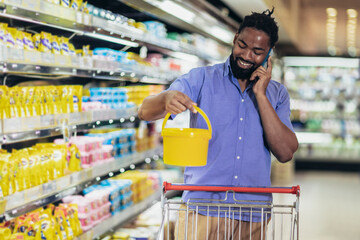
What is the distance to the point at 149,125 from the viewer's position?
5.48 m

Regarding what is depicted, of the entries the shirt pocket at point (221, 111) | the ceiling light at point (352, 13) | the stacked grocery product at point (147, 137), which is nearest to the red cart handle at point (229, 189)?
the shirt pocket at point (221, 111)

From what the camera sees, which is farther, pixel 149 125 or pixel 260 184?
pixel 149 125

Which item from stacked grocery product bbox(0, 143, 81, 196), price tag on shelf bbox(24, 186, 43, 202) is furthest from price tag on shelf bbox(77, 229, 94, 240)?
price tag on shelf bbox(24, 186, 43, 202)

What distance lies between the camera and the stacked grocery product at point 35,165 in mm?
2676

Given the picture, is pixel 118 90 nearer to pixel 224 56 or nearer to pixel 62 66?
pixel 62 66

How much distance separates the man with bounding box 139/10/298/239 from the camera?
2301 millimetres

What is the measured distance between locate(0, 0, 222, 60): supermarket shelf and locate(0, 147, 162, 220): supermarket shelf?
36.0 inches

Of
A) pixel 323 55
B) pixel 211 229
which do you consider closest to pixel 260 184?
pixel 211 229

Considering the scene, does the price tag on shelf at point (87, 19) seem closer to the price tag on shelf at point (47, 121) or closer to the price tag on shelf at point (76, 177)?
the price tag on shelf at point (47, 121)

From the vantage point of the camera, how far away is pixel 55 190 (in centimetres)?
305

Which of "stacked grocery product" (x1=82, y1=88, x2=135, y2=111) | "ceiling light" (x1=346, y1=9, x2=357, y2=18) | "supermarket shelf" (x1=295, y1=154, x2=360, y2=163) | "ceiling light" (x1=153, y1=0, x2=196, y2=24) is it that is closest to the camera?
"stacked grocery product" (x1=82, y1=88, x2=135, y2=111)

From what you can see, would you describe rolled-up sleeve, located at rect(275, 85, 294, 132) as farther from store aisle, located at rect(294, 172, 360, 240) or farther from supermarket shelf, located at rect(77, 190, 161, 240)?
store aisle, located at rect(294, 172, 360, 240)

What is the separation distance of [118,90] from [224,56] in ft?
10.9

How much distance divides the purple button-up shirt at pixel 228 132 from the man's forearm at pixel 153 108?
0.16 meters
